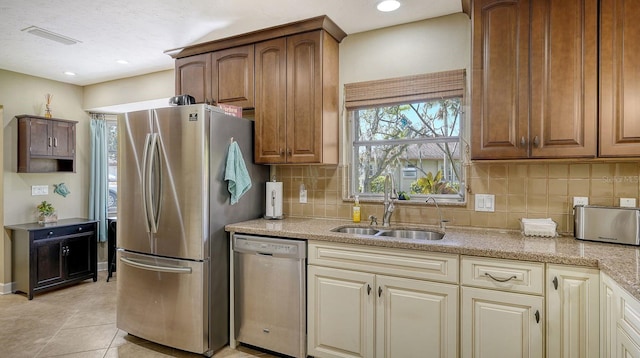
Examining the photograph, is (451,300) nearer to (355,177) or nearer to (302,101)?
(355,177)

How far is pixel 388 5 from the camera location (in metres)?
2.36

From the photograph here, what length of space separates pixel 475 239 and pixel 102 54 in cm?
377

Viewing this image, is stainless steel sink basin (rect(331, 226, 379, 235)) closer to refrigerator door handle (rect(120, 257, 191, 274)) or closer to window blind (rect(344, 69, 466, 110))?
window blind (rect(344, 69, 466, 110))

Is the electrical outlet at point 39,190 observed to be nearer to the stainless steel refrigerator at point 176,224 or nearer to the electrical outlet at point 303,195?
Result: the stainless steel refrigerator at point 176,224

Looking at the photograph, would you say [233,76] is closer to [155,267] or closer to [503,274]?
[155,267]

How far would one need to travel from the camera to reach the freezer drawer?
7.87ft

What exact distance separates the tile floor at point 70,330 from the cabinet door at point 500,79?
2199 mm

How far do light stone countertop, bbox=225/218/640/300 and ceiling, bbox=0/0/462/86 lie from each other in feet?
5.30

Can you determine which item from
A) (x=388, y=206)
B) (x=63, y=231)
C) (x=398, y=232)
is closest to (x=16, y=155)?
(x=63, y=231)

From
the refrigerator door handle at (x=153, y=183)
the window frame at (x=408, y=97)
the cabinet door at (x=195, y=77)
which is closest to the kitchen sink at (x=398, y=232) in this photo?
the window frame at (x=408, y=97)

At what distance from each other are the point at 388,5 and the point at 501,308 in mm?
2066

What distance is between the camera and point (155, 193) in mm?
2516

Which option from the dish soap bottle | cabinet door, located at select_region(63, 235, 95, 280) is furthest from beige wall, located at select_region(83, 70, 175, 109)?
the dish soap bottle

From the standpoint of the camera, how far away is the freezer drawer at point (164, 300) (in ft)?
7.87
